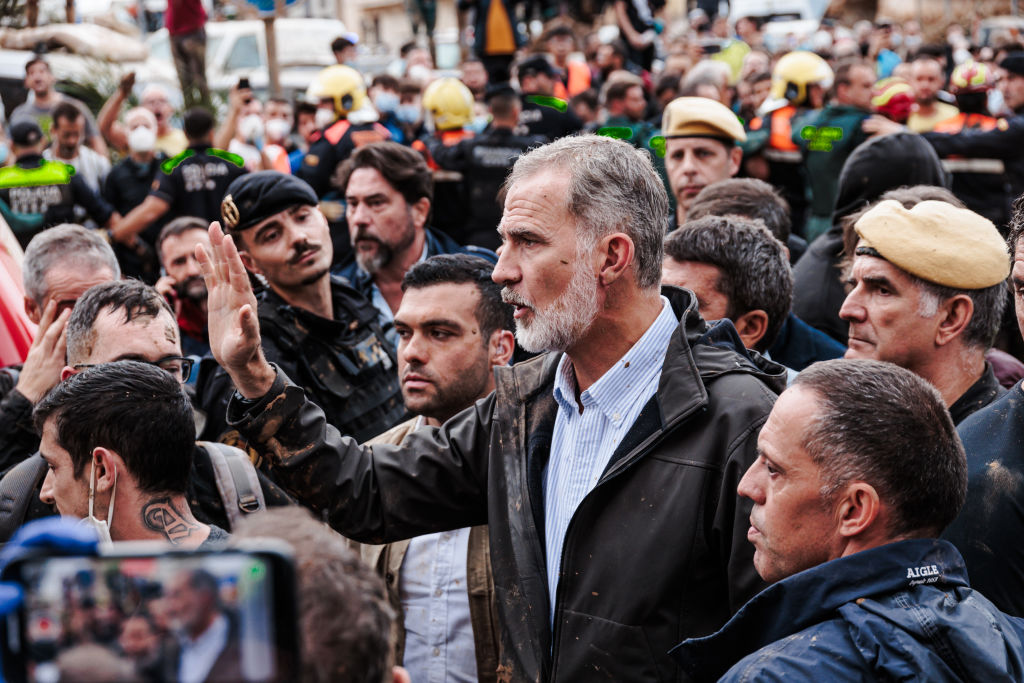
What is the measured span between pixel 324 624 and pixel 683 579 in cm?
117

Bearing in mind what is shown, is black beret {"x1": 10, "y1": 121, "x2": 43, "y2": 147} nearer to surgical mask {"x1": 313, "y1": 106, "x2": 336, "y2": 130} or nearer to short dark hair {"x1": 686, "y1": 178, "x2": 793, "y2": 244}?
surgical mask {"x1": 313, "y1": 106, "x2": 336, "y2": 130}

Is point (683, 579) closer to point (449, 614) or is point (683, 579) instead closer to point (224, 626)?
point (449, 614)

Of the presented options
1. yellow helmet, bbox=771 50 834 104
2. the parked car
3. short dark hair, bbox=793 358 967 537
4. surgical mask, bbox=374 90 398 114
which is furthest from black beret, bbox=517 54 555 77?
short dark hair, bbox=793 358 967 537

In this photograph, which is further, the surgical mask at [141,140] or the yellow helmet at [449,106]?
the yellow helmet at [449,106]

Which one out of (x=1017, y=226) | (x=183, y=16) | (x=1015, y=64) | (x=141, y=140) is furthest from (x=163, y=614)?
(x=183, y=16)

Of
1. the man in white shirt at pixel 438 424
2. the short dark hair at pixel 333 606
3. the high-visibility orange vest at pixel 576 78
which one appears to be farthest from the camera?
the high-visibility orange vest at pixel 576 78

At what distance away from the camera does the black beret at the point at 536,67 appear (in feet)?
34.2

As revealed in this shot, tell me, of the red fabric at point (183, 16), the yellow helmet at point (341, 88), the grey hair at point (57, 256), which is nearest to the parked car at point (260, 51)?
the red fabric at point (183, 16)

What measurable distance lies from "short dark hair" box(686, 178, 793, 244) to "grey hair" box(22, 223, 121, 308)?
93.9 inches

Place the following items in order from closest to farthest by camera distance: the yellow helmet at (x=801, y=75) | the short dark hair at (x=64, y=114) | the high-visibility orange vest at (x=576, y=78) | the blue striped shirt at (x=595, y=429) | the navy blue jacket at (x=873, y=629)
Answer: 1. the navy blue jacket at (x=873, y=629)
2. the blue striped shirt at (x=595, y=429)
3. the yellow helmet at (x=801, y=75)
4. the short dark hair at (x=64, y=114)
5. the high-visibility orange vest at (x=576, y=78)

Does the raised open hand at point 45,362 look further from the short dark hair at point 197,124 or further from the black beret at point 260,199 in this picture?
the short dark hair at point 197,124

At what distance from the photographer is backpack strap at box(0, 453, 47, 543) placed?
2.89 m

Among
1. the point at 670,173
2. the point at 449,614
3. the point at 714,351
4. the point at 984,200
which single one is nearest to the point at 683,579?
the point at 714,351

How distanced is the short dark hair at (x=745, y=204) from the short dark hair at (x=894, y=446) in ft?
7.94
